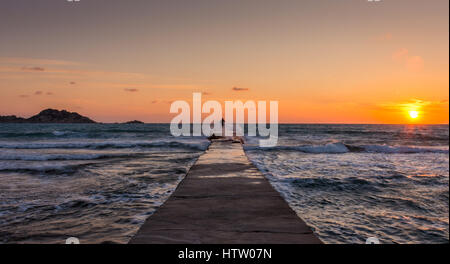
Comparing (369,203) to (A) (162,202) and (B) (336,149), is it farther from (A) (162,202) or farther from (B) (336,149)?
(B) (336,149)

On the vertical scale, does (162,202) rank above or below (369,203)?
above

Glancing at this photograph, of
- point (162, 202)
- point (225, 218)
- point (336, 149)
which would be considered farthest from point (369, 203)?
point (336, 149)

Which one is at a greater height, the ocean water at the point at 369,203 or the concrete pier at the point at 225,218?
the concrete pier at the point at 225,218

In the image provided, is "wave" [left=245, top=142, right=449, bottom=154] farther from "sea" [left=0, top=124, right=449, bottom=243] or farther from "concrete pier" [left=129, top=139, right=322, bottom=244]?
"concrete pier" [left=129, top=139, right=322, bottom=244]

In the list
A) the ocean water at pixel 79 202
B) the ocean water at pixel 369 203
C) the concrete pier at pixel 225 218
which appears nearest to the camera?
the concrete pier at pixel 225 218

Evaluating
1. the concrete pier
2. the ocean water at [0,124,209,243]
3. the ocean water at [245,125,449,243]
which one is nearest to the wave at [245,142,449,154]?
the ocean water at [245,125,449,243]

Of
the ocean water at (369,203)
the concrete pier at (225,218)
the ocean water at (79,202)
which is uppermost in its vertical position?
the concrete pier at (225,218)

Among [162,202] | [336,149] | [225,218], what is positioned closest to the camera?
[225,218]

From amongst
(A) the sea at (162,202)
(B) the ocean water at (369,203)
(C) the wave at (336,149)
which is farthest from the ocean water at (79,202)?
(C) the wave at (336,149)

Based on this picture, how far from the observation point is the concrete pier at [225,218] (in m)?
3.19

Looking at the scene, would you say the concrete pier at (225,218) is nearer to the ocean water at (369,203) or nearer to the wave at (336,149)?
the ocean water at (369,203)

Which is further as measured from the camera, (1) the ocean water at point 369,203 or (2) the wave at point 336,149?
(2) the wave at point 336,149

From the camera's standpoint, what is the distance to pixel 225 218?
3.90 metres
